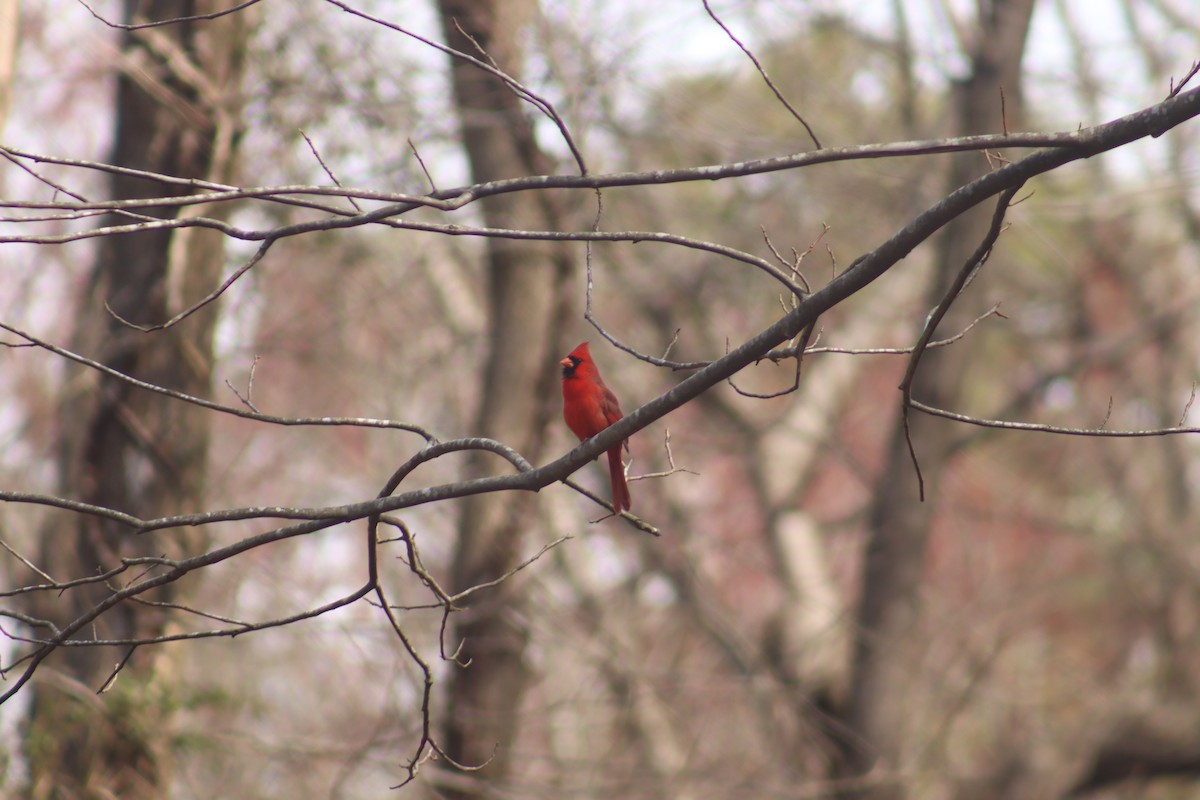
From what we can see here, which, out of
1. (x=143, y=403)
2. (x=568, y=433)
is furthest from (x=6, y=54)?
(x=568, y=433)

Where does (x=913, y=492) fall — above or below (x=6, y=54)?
below

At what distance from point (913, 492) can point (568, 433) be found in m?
3.26

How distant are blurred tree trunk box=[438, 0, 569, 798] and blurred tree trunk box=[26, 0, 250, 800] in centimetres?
147

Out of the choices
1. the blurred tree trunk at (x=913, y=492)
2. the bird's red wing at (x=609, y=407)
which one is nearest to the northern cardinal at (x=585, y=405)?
the bird's red wing at (x=609, y=407)

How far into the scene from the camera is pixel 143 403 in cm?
614

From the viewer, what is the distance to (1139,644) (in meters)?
14.8

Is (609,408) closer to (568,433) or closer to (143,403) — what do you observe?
(143,403)

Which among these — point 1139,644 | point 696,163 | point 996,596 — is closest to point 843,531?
point 996,596

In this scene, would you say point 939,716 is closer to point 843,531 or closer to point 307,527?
point 843,531

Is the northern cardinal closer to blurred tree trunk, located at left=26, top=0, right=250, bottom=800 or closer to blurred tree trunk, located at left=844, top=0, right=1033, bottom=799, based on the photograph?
blurred tree trunk, located at left=26, top=0, right=250, bottom=800

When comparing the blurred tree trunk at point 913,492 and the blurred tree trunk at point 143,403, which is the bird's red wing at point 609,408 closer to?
the blurred tree trunk at point 143,403

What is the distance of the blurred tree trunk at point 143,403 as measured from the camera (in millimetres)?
5918

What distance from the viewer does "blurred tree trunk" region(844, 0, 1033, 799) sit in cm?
862

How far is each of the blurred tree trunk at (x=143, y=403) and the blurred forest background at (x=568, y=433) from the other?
0.02 meters
